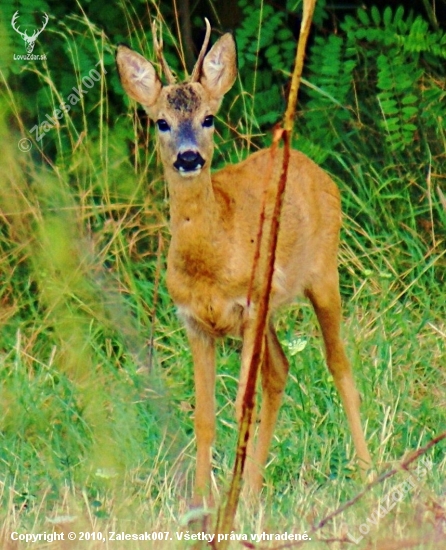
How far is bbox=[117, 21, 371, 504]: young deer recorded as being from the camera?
5.14m

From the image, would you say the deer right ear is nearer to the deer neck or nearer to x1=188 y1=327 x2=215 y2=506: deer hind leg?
the deer neck

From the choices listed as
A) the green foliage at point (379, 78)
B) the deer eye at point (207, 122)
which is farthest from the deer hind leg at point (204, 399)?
the green foliage at point (379, 78)

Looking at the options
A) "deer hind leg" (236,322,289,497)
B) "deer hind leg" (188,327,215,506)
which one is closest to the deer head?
"deer hind leg" (188,327,215,506)

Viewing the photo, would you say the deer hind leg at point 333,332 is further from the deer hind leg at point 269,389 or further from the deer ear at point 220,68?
the deer ear at point 220,68

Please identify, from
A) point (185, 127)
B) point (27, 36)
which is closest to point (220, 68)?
point (185, 127)

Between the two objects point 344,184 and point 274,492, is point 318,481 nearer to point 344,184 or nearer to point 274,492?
point 274,492

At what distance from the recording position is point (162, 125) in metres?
5.28

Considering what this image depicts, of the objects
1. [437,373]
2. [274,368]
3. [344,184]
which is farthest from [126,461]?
[344,184]

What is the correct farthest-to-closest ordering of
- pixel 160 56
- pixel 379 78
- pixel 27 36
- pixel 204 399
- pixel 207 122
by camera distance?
pixel 379 78 → pixel 27 36 → pixel 204 399 → pixel 207 122 → pixel 160 56

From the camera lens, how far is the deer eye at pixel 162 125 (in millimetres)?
5242

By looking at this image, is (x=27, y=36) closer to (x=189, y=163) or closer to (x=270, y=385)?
(x=189, y=163)

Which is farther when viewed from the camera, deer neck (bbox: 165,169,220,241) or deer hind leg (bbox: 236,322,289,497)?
deer hind leg (bbox: 236,322,289,497)

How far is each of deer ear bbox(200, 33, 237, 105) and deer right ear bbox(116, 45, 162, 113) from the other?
0.70 feet

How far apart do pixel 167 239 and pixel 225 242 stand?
7.59ft
